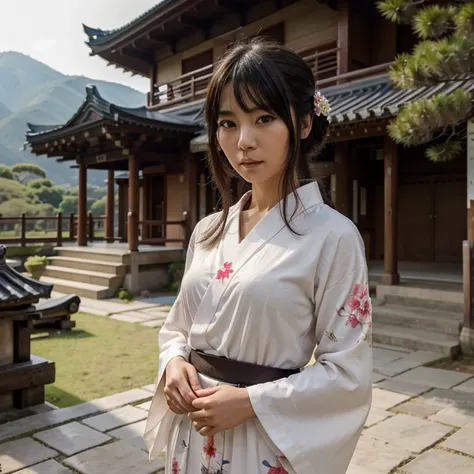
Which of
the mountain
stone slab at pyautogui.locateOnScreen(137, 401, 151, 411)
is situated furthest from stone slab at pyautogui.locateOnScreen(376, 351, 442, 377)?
the mountain

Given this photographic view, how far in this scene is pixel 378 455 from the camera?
3.15 metres

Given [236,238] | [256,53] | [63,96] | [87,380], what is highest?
[63,96]

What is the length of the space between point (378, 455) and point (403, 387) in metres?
1.55

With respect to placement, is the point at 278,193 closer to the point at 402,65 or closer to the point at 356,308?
the point at 356,308

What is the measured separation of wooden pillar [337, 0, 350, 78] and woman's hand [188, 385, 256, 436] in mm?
9055

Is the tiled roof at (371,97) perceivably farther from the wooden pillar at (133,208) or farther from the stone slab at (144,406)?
the stone slab at (144,406)

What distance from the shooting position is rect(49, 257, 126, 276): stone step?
1027 centimetres

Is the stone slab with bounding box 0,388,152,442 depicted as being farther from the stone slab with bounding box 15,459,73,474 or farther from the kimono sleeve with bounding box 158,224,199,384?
the kimono sleeve with bounding box 158,224,199,384

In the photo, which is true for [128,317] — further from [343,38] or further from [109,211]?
[109,211]

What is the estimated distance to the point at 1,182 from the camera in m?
38.6

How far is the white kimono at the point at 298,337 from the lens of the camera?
1256 millimetres

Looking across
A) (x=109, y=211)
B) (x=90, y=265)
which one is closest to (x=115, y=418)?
(x=90, y=265)

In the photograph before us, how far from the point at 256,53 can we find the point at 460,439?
10.7 feet

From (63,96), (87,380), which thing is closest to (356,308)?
(87,380)
